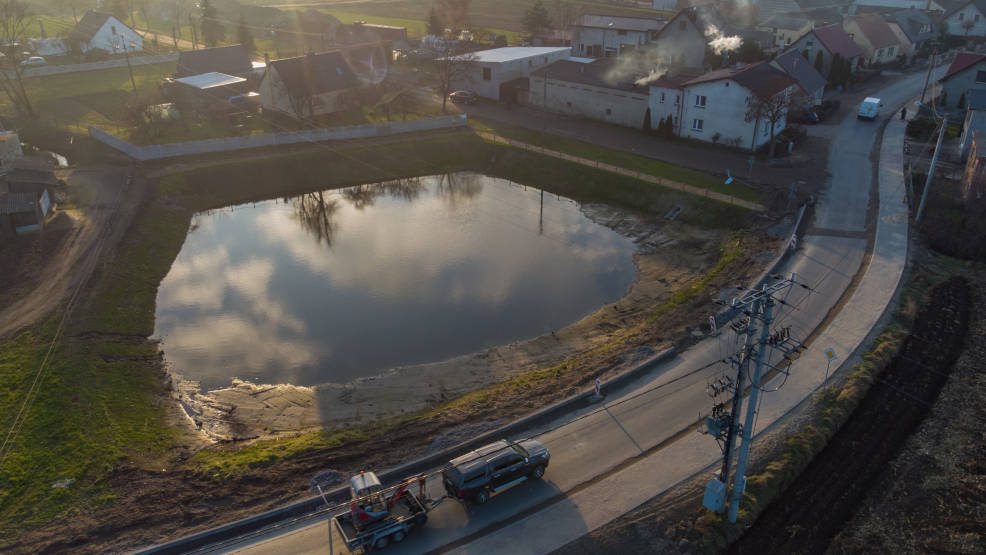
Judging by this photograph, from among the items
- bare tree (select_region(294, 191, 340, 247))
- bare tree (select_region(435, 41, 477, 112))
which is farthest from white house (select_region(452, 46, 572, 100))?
bare tree (select_region(294, 191, 340, 247))

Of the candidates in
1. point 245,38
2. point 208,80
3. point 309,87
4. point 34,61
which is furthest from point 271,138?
point 245,38

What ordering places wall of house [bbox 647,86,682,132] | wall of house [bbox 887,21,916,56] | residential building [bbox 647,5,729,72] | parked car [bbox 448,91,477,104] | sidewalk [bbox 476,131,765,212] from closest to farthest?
sidewalk [bbox 476,131,765,212]
wall of house [bbox 647,86,682,132]
residential building [bbox 647,5,729,72]
parked car [bbox 448,91,477,104]
wall of house [bbox 887,21,916,56]

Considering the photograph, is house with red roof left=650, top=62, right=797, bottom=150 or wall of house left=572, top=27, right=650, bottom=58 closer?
house with red roof left=650, top=62, right=797, bottom=150

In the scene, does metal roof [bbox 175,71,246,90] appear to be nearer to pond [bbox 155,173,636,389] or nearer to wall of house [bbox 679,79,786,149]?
pond [bbox 155,173,636,389]

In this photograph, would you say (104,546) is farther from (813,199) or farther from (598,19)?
(598,19)

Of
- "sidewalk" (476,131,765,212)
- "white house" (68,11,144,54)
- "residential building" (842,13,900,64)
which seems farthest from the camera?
"white house" (68,11,144,54)

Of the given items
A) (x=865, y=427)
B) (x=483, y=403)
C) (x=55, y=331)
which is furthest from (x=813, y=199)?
(x=55, y=331)
